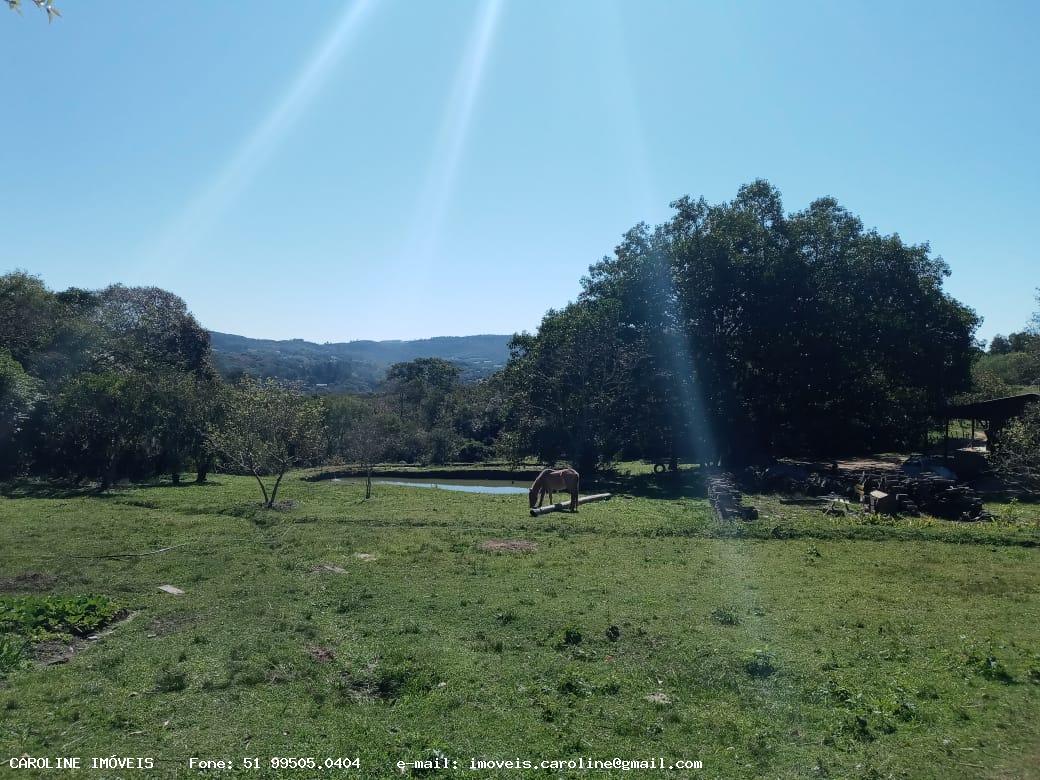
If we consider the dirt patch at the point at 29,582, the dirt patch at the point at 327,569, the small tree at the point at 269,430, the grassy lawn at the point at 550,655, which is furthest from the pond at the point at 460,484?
the dirt patch at the point at 29,582

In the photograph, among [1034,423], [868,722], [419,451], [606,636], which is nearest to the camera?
[868,722]

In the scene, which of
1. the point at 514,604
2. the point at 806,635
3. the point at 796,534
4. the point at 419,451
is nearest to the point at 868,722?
the point at 806,635

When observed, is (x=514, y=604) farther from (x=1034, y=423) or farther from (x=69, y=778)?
(x=1034, y=423)

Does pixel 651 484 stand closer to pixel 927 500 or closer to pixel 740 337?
pixel 740 337

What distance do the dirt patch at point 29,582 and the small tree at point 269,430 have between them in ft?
44.0

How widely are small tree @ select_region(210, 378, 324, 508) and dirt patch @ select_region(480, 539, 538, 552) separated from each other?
499 inches

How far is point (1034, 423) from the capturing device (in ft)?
85.7

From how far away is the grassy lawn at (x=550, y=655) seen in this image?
704 centimetres

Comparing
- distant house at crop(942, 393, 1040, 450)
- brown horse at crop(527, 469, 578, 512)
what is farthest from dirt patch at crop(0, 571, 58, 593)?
distant house at crop(942, 393, 1040, 450)

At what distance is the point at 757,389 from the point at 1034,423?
1639 cm

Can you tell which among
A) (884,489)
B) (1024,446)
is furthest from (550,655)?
(1024,446)

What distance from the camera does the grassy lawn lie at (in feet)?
23.1

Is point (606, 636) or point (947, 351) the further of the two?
point (947, 351)

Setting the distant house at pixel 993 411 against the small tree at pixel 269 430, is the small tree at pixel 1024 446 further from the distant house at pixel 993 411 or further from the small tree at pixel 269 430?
the small tree at pixel 269 430
